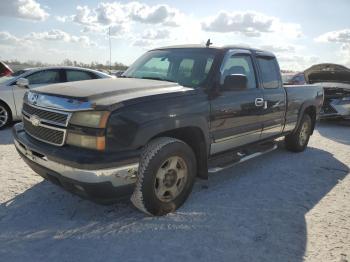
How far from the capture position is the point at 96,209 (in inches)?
164

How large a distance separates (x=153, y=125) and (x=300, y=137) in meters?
4.36

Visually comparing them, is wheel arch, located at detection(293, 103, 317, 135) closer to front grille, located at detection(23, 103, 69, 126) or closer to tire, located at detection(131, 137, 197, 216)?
tire, located at detection(131, 137, 197, 216)

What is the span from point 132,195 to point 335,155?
4862 millimetres

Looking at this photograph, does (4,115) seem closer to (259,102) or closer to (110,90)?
(110,90)

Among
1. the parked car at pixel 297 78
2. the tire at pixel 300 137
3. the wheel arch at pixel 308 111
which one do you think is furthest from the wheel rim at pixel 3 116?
the parked car at pixel 297 78

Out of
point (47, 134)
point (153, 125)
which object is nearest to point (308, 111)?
point (153, 125)

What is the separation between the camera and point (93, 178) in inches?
130

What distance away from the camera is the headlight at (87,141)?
336 cm

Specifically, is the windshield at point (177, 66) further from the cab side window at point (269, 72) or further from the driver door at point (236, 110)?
the cab side window at point (269, 72)

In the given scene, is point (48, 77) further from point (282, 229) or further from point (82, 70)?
point (282, 229)

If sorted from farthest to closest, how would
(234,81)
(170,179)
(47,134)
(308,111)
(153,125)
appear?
(308,111)
(234,81)
(170,179)
(47,134)
(153,125)

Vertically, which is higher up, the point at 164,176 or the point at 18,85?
the point at 18,85

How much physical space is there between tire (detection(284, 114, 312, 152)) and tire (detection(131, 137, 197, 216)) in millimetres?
3383

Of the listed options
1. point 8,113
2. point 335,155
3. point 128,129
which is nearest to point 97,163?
point 128,129
